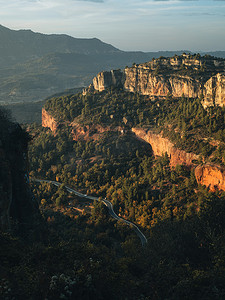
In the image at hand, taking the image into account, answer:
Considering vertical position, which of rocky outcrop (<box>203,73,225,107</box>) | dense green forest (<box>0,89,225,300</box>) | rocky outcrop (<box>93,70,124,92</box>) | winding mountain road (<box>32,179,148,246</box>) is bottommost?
winding mountain road (<box>32,179,148,246</box>)

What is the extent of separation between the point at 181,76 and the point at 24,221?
340 ft

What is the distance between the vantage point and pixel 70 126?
150 metres

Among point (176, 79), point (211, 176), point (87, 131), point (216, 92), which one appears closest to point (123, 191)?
point (211, 176)

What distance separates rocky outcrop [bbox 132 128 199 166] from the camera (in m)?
95.2

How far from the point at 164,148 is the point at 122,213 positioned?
3270 cm

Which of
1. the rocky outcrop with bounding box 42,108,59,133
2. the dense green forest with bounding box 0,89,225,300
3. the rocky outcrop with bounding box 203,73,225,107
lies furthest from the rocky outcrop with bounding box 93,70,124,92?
the rocky outcrop with bounding box 203,73,225,107

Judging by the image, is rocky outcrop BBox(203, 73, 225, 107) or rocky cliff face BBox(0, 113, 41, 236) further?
rocky outcrop BBox(203, 73, 225, 107)

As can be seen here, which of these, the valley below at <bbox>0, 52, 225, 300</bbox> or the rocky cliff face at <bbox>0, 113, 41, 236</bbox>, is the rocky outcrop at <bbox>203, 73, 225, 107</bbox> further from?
the rocky cliff face at <bbox>0, 113, 41, 236</bbox>

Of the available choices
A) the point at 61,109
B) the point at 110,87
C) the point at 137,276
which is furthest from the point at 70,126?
the point at 137,276

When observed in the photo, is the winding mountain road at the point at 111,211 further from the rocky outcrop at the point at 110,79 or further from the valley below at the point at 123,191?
the rocky outcrop at the point at 110,79

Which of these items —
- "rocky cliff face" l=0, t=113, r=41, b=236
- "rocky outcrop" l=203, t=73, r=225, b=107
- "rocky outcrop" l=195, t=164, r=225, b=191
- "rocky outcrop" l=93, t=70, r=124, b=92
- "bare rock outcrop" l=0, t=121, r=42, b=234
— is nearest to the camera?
"bare rock outcrop" l=0, t=121, r=42, b=234

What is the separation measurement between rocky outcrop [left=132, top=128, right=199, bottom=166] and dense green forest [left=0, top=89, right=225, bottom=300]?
2.40 m

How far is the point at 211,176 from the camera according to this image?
270 feet

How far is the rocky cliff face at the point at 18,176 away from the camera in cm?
5000
